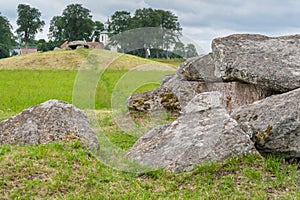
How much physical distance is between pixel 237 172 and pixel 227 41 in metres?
4.43

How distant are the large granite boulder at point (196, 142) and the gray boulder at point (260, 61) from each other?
1593mm

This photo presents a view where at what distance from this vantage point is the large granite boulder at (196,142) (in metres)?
6.72

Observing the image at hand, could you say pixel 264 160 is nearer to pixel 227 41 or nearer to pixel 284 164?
pixel 284 164

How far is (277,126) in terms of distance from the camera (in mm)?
6953

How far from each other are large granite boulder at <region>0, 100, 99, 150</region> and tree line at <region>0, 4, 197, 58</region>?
363 centimetres

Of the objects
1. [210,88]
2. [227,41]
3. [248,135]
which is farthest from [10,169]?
[210,88]

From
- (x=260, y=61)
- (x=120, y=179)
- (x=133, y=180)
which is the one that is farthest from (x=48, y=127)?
(x=260, y=61)

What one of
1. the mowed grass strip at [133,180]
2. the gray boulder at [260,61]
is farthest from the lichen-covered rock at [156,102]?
the mowed grass strip at [133,180]

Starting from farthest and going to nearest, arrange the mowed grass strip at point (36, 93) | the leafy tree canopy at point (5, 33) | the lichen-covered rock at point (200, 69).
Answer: the leafy tree canopy at point (5, 33) < the mowed grass strip at point (36, 93) < the lichen-covered rock at point (200, 69)

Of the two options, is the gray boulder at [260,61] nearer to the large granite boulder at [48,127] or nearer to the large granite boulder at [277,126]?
the large granite boulder at [277,126]

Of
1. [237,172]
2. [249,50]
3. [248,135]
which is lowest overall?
[237,172]

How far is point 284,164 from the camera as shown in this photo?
6.79 m

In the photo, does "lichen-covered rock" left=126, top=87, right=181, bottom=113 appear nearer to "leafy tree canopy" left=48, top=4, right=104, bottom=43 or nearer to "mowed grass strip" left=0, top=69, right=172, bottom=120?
"mowed grass strip" left=0, top=69, right=172, bottom=120

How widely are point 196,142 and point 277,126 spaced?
1.40m
